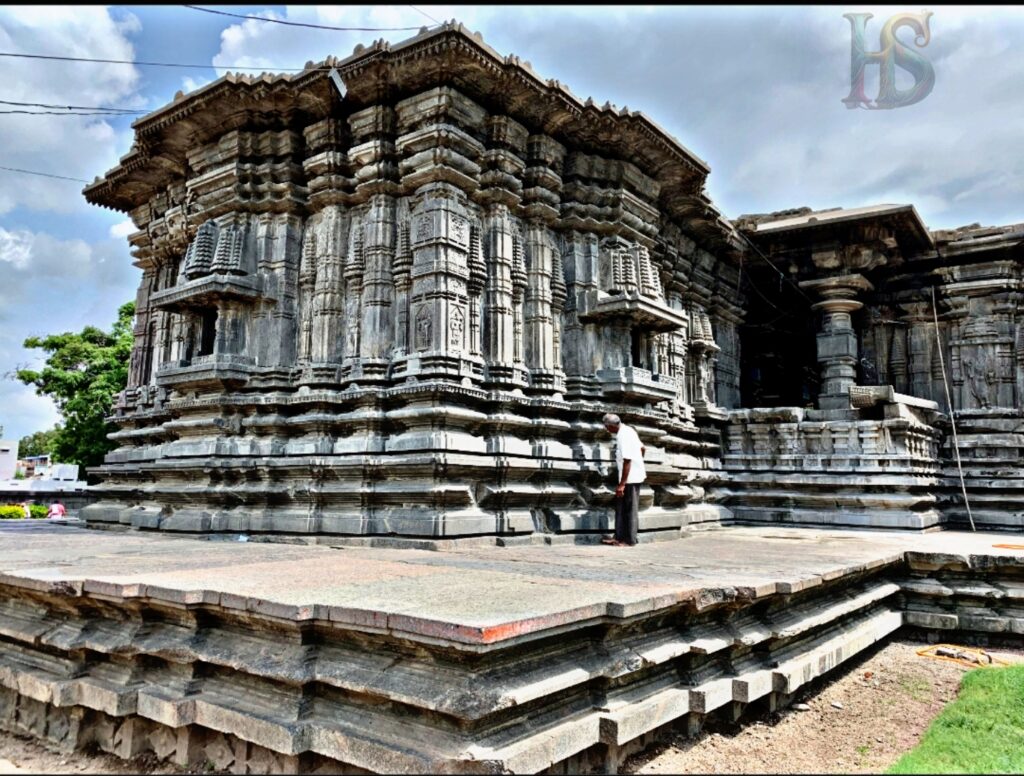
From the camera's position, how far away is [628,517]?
720 centimetres

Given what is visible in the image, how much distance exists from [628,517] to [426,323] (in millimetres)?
2759

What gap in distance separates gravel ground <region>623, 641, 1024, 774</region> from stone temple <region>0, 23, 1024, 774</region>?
0.15 metres

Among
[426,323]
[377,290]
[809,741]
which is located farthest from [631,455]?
[809,741]

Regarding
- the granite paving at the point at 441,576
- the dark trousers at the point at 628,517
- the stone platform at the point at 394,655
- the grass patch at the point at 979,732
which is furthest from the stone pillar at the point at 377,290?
the grass patch at the point at 979,732

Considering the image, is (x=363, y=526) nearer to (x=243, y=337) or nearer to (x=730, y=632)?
(x=243, y=337)

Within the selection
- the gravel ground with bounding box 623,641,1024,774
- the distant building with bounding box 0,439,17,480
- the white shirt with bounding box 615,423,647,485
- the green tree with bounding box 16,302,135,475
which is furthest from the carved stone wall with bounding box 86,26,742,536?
the distant building with bounding box 0,439,17,480

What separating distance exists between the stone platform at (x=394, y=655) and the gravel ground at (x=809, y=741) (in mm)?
99

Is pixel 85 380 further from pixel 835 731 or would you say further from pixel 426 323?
pixel 835 731

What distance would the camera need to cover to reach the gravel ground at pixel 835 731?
338cm

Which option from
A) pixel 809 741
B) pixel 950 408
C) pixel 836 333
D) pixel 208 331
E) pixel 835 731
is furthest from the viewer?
pixel 950 408

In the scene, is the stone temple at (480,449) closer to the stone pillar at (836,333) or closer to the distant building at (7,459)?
the stone pillar at (836,333)

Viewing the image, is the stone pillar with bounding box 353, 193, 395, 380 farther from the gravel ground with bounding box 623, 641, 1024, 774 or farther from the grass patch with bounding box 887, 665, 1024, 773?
the grass patch with bounding box 887, 665, 1024, 773

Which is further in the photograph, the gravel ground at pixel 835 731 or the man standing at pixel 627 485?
the man standing at pixel 627 485

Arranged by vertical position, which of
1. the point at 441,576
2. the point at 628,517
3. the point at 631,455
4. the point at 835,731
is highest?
the point at 631,455
